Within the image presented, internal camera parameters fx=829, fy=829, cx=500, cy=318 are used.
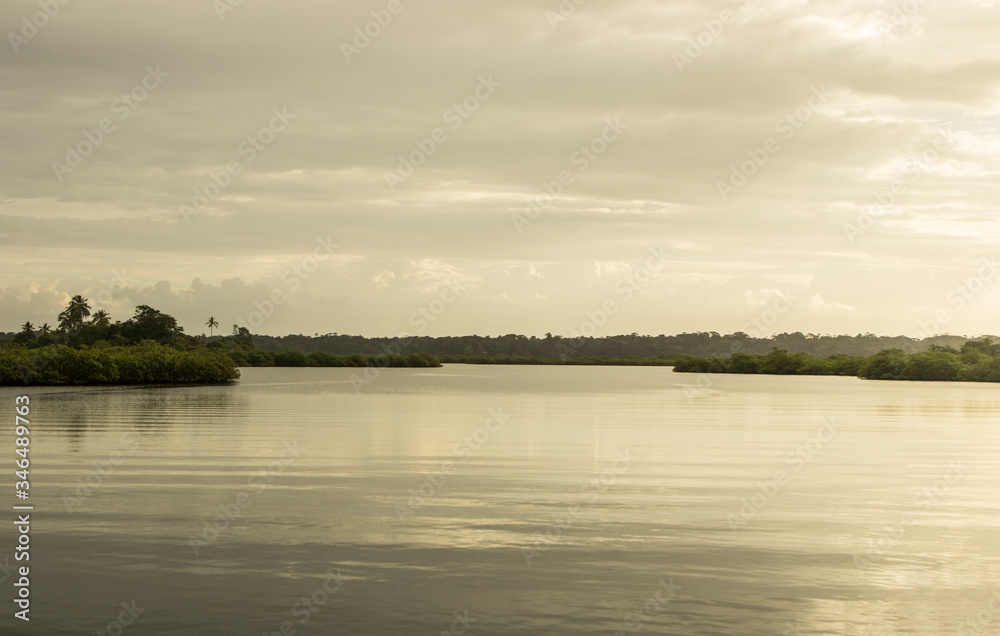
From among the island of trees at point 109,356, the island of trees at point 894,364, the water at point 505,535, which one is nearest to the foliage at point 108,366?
the island of trees at point 109,356

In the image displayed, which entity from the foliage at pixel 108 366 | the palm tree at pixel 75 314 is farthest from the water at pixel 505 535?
the palm tree at pixel 75 314

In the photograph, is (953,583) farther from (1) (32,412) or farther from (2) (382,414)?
(1) (32,412)

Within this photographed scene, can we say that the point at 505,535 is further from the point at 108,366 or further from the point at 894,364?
the point at 894,364

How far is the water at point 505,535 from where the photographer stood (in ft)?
35.8

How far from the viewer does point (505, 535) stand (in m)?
15.3

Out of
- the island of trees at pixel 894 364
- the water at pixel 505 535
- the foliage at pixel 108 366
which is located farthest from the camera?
the island of trees at pixel 894 364

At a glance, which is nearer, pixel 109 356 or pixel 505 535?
pixel 505 535

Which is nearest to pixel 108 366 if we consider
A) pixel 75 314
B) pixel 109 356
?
pixel 109 356

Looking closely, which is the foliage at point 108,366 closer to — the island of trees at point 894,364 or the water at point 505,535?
the water at point 505,535

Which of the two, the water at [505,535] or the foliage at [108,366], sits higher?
the foliage at [108,366]

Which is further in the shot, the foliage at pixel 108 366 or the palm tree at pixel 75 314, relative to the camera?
the palm tree at pixel 75 314

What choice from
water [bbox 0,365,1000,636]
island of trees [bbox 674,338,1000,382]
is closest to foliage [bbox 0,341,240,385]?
water [bbox 0,365,1000,636]

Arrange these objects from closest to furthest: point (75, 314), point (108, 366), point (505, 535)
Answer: point (505, 535)
point (108, 366)
point (75, 314)

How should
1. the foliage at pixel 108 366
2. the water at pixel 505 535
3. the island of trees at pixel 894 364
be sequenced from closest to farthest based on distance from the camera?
the water at pixel 505 535, the foliage at pixel 108 366, the island of trees at pixel 894 364
